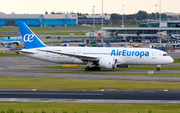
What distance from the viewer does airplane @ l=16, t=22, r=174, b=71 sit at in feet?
150

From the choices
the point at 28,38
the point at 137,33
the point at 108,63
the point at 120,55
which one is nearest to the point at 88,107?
the point at 108,63

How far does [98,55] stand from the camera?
47125 mm

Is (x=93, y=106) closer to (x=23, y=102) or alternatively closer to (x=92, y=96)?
(x=92, y=96)

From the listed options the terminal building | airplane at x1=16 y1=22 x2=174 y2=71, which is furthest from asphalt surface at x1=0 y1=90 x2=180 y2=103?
the terminal building

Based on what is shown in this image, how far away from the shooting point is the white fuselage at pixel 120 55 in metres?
45.8

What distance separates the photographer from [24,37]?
4988 cm

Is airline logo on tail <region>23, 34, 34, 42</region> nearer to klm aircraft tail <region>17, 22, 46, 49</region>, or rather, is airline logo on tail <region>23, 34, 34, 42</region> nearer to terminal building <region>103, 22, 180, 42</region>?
klm aircraft tail <region>17, 22, 46, 49</region>

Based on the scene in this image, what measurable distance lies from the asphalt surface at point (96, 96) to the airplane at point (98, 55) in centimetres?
1650

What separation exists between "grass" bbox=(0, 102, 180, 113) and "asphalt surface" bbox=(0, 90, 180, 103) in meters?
1.61

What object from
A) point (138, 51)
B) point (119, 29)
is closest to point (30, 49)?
point (138, 51)

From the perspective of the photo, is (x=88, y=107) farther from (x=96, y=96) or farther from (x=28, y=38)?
(x=28, y=38)

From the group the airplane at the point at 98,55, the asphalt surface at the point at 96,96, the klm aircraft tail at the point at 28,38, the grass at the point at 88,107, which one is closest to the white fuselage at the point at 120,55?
the airplane at the point at 98,55

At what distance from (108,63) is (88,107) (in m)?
22.7

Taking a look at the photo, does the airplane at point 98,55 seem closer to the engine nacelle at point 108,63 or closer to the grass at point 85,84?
the engine nacelle at point 108,63
